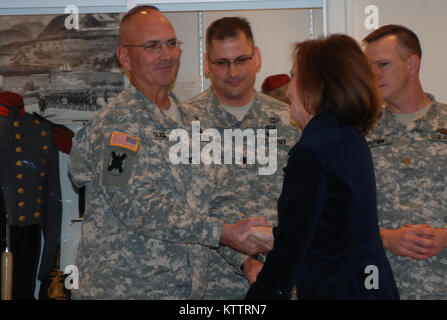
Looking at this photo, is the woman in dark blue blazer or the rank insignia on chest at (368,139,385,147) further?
the rank insignia on chest at (368,139,385,147)

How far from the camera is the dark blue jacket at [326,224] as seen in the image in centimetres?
158

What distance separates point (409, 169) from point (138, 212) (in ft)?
4.62

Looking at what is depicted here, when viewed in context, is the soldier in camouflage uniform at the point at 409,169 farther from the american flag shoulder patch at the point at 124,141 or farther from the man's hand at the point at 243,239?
the american flag shoulder patch at the point at 124,141

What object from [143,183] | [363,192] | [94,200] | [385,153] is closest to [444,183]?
[385,153]

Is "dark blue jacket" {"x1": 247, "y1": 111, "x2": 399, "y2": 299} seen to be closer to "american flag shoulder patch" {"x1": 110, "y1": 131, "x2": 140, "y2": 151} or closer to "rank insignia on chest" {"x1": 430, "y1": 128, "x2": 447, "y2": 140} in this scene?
"american flag shoulder patch" {"x1": 110, "y1": 131, "x2": 140, "y2": 151}

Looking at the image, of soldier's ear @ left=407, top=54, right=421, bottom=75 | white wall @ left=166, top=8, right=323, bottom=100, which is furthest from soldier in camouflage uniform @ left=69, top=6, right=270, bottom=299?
white wall @ left=166, top=8, right=323, bottom=100

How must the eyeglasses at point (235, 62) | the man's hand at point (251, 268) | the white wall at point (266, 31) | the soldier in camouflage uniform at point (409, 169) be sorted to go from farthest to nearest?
1. the white wall at point (266, 31)
2. the eyeglasses at point (235, 62)
3. the soldier in camouflage uniform at point (409, 169)
4. the man's hand at point (251, 268)

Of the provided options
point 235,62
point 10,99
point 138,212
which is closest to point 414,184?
point 235,62

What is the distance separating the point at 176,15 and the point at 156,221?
1932 millimetres

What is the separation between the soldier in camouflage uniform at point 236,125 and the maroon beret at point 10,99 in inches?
46.8

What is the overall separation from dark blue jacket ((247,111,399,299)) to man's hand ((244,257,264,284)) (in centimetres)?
68

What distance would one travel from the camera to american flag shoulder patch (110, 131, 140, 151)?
2064 mm

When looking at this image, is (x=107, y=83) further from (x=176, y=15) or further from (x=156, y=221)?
(x=156, y=221)

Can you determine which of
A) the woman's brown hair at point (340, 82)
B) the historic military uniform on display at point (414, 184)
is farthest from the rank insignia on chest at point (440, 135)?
the woman's brown hair at point (340, 82)
